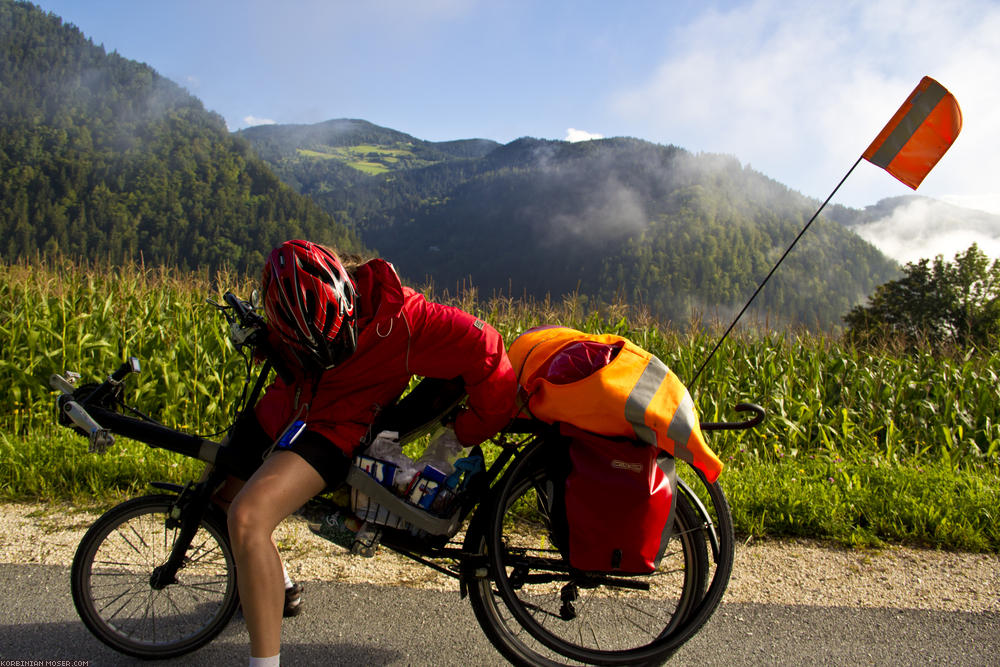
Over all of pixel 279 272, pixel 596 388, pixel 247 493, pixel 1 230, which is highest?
pixel 279 272

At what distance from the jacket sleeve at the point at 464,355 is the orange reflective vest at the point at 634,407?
0.16 metres

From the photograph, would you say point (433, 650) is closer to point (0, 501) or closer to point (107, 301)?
point (0, 501)

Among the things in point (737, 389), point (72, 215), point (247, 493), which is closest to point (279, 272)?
point (247, 493)

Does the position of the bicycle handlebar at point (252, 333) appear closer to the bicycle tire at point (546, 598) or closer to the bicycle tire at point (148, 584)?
the bicycle tire at point (148, 584)

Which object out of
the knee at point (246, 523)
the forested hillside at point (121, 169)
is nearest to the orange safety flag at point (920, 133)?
the knee at point (246, 523)

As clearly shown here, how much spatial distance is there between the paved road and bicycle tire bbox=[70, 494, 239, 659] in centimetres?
9

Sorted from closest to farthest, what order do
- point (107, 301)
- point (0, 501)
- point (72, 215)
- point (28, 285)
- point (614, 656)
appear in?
point (614, 656) < point (0, 501) < point (107, 301) < point (28, 285) < point (72, 215)

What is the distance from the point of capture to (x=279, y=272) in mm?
2193

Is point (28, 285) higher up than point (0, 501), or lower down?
higher up

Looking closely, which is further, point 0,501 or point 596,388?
point 0,501

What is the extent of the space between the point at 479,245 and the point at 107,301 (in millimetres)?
186700

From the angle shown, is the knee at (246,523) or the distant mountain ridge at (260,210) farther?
the distant mountain ridge at (260,210)

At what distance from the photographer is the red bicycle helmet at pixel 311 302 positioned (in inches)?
85.7

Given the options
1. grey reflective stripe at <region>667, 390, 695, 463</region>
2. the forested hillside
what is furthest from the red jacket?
the forested hillside
